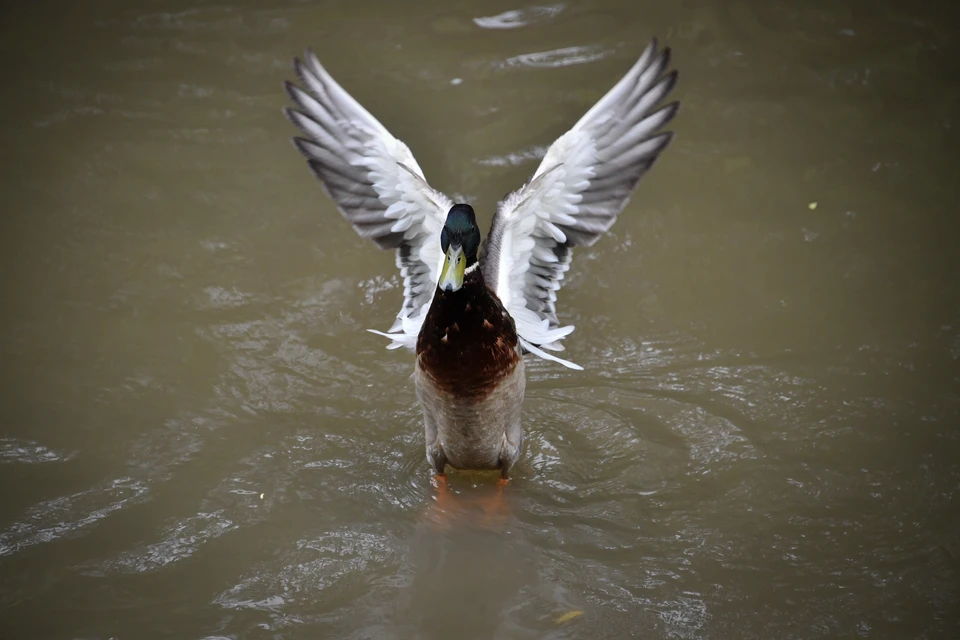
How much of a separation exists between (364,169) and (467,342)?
35.3 inches

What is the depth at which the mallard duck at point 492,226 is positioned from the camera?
3.51 metres

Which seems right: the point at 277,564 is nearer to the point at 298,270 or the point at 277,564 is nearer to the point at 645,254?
the point at 298,270

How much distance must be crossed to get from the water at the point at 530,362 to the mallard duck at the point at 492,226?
1.85 ft

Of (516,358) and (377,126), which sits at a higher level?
(377,126)

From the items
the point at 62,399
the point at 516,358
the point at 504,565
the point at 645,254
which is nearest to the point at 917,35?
the point at 645,254

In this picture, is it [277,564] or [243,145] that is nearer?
[277,564]

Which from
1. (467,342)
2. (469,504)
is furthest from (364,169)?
(469,504)

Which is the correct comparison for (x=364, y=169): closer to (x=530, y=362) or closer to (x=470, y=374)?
(x=470, y=374)

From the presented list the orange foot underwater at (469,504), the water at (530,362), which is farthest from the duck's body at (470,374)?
the water at (530,362)

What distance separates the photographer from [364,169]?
12.4ft

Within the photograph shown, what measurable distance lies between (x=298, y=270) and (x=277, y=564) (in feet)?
6.18

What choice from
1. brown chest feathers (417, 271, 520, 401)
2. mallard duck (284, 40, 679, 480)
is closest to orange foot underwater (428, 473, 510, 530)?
mallard duck (284, 40, 679, 480)

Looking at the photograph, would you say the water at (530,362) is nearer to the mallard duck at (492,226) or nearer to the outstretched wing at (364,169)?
the mallard duck at (492,226)

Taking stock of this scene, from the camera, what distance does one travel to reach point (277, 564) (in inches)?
143
